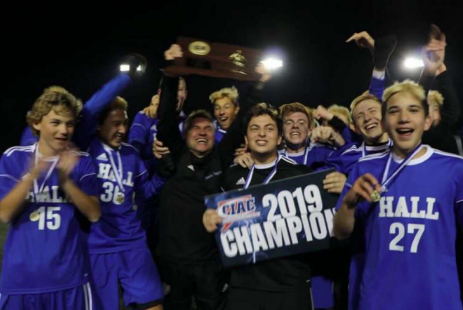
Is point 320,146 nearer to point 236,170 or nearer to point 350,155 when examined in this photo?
point 350,155

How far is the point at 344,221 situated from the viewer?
250 centimetres

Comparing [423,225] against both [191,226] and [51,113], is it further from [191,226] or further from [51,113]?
[51,113]

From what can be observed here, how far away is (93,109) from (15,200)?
1.21 m

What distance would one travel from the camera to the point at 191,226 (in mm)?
3770

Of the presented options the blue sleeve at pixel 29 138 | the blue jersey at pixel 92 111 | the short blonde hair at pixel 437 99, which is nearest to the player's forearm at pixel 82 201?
the blue sleeve at pixel 29 138

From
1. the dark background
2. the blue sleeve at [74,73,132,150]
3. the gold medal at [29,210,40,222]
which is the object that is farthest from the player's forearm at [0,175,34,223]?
the dark background

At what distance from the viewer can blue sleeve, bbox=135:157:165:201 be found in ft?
13.4

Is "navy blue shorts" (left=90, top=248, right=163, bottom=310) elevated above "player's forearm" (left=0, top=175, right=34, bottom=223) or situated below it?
below

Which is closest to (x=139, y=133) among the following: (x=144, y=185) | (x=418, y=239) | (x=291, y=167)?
(x=144, y=185)

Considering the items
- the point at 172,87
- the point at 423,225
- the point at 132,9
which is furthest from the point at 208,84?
the point at 423,225

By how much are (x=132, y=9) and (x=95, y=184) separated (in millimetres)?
15501

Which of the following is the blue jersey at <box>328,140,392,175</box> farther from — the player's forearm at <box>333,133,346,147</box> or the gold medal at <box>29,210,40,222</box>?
the gold medal at <box>29,210,40,222</box>

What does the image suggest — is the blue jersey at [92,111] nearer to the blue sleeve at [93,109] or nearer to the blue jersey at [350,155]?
the blue sleeve at [93,109]

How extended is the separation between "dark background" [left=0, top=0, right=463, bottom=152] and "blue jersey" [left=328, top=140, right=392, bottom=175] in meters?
12.3
